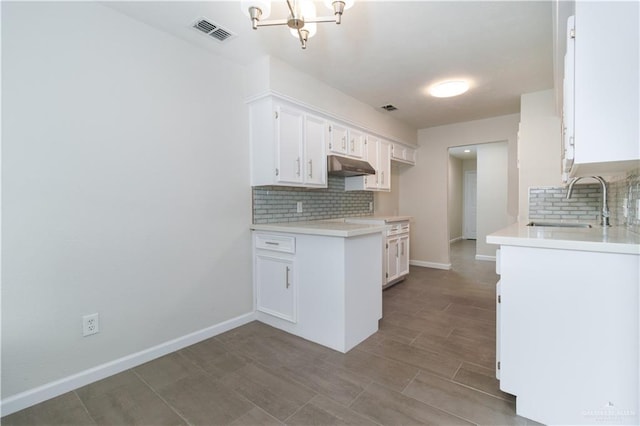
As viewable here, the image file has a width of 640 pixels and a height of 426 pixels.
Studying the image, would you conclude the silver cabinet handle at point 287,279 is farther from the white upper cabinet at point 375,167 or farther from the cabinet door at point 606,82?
the cabinet door at point 606,82

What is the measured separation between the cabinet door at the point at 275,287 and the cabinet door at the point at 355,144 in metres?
1.75

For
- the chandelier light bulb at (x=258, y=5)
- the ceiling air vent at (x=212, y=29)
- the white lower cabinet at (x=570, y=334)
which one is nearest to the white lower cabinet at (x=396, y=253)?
the white lower cabinet at (x=570, y=334)

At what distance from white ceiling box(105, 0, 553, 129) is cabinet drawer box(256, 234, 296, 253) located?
1.70 meters

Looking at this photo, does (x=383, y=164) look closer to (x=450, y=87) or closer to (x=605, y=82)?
(x=450, y=87)

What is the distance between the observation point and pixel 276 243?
9.05ft

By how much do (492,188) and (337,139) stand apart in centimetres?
480

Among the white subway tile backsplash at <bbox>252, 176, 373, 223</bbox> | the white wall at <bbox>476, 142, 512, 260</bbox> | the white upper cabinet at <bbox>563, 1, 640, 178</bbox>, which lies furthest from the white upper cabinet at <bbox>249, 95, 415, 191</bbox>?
the white wall at <bbox>476, 142, 512, 260</bbox>

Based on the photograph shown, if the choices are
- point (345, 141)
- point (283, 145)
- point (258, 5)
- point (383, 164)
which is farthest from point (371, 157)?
point (258, 5)

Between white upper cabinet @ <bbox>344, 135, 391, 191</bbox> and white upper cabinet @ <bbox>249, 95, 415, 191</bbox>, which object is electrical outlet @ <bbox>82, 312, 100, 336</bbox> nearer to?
white upper cabinet @ <bbox>249, 95, 415, 191</bbox>

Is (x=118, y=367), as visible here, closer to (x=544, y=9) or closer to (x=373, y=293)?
(x=373, y=293)

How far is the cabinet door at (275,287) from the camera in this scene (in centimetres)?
264

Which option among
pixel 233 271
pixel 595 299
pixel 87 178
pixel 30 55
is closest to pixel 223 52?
pixel 30 55

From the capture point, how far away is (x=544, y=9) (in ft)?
6.70

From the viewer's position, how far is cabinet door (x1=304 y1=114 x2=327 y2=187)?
3.10m
